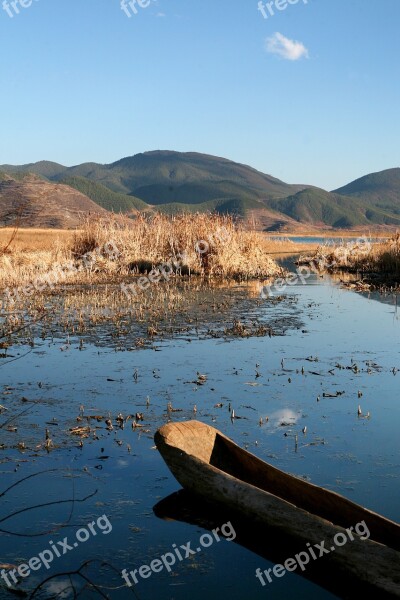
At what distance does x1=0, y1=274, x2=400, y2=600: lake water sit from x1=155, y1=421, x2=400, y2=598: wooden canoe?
377mm

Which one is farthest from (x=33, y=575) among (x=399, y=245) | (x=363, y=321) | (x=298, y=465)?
(x=399, y=245)

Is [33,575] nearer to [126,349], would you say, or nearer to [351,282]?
[126,349]

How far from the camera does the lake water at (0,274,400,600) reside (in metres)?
5.25

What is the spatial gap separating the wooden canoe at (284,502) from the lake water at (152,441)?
14.8 inches

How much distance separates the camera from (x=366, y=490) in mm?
6527

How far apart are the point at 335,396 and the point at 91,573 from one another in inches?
211

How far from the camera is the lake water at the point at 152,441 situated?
17.2ft

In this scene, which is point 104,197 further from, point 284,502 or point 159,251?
point 284,502

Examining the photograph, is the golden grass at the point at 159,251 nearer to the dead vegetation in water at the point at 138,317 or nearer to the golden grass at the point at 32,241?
the golden grass at the point at 32,241

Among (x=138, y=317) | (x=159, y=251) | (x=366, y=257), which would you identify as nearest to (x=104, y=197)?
(x=366, y=257)

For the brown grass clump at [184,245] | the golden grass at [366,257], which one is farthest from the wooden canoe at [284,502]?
the golden grass at [366,257]

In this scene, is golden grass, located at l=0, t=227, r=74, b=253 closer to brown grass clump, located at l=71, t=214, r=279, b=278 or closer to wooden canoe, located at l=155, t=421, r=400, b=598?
brown grass clump, located at l=71, t=214, r=279, b=278

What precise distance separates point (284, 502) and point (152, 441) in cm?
288

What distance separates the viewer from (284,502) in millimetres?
5199
